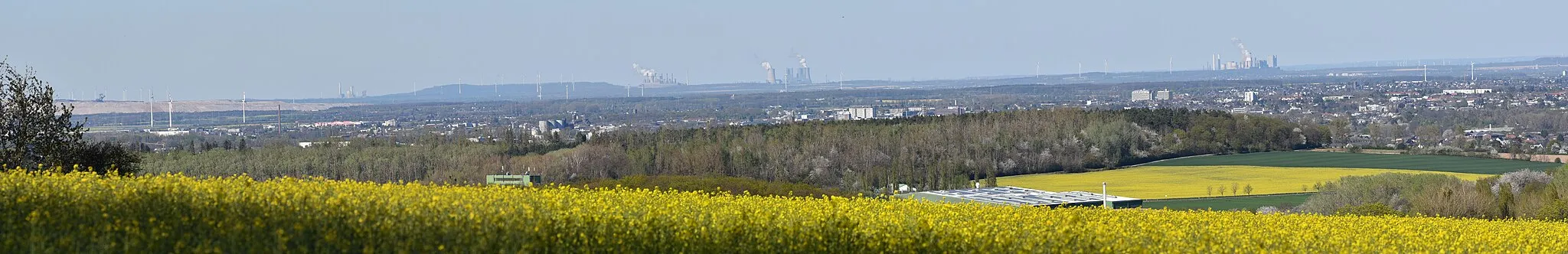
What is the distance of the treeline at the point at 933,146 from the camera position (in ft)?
343

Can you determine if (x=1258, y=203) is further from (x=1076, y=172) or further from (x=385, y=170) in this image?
(x=385, y=170)

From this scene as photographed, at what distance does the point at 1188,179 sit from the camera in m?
94.4

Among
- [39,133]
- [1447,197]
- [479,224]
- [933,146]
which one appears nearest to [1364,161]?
[933,146]

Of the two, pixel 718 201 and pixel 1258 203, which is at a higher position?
pixel 718 201

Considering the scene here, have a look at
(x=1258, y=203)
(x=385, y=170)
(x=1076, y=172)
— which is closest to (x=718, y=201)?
(x=1258, y=203)

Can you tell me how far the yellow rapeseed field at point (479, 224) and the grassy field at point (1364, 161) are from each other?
288ft

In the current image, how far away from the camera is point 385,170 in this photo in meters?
97.7

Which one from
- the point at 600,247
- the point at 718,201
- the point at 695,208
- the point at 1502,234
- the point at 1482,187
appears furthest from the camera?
the point at 1482,187

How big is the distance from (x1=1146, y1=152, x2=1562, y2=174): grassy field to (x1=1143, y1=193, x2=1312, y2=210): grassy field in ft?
70.5

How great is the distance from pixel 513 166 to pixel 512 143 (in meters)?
18.7

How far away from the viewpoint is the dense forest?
324ft

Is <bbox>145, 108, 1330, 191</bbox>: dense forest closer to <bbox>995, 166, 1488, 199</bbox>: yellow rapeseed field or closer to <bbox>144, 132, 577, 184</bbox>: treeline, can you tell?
<bbox>144, 132, 577, 184</bbox>: treeline

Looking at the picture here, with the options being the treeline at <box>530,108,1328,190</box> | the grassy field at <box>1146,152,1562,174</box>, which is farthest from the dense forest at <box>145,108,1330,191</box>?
the grassy field at <box>1146,152,1562,174</box>

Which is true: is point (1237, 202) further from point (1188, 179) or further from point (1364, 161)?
point (1364, 161)
